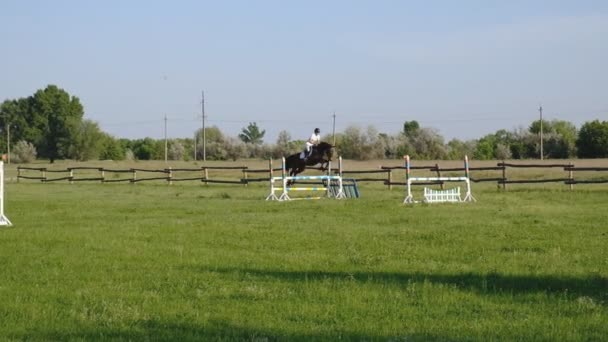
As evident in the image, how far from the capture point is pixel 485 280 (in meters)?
9.55

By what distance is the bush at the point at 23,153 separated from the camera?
9862 cm

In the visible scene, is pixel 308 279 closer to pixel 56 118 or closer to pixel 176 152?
pixel 176 152

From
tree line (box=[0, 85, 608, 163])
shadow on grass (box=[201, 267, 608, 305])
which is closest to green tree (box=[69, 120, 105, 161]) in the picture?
tree line (box=[0, 85, 608, 163])

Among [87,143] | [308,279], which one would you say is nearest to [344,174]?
A: [308,279]

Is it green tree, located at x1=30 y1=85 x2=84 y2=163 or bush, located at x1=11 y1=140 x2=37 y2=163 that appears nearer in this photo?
bush, located at x1=11 y1=140 x2=37 y2=163

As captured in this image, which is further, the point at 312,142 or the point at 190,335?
the point at 312,142

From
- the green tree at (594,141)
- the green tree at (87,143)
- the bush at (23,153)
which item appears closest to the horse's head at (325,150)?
the green tree at (594,141)

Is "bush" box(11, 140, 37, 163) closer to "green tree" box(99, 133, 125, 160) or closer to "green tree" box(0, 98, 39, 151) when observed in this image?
"green tree" box(99, 133, 125, 160)

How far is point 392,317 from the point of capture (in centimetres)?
756

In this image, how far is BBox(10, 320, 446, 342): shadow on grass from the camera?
6.67 meters

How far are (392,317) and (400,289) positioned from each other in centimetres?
154

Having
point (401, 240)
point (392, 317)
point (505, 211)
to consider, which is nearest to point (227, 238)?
point (401, 240)

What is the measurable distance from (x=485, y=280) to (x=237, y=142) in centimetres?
9417

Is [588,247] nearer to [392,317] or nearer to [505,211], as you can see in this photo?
[392,317]
